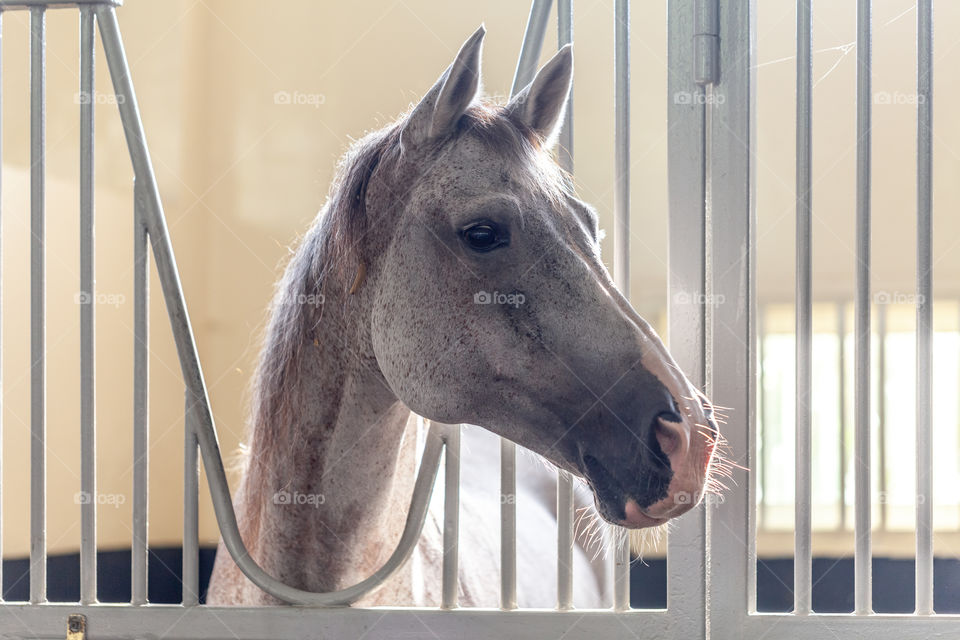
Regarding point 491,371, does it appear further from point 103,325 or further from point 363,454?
point 103,325

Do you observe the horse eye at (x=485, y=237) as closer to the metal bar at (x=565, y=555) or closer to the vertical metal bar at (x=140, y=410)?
the metal bar at (x=565, y=555)

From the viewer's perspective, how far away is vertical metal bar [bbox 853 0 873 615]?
97 cm

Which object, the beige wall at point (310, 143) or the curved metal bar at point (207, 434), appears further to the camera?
the beige wall at point (310, 143)

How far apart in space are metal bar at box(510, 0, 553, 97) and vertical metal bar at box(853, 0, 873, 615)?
0.42 m

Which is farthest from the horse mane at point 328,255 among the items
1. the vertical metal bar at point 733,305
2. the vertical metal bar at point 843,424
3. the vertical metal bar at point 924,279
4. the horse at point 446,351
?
the vertical metal bar at point 843,424

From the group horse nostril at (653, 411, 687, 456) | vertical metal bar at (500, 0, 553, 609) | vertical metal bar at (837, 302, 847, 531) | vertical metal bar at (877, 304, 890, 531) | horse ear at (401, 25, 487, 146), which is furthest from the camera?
vertical metal bar at (837, 302, 847, 531)

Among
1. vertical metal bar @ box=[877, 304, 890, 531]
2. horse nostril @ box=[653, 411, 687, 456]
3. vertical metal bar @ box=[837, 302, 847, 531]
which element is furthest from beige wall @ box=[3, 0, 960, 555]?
horse nostril @ box=[653, 411, 687, 456]

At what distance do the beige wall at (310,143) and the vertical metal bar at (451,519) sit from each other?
2.28 metres

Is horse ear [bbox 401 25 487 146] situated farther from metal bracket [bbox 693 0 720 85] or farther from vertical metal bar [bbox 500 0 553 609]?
metal bracket [bbox 693 0 720 85]

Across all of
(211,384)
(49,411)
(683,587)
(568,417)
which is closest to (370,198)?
(568,417)

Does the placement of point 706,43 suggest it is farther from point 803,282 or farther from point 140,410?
point 140,410

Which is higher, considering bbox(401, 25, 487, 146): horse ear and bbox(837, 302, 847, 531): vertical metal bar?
bbox(401, 25, 487, 146): horse ear

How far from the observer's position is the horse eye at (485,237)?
0.92 metres

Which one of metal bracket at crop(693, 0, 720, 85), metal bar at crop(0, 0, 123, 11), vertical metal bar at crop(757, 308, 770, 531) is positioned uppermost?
metal bar at crop(0, 0, 123, 11)
